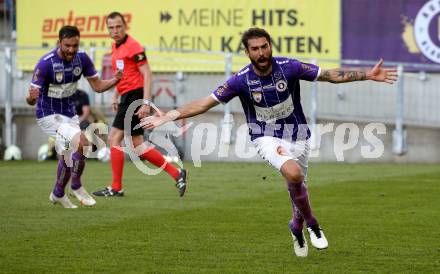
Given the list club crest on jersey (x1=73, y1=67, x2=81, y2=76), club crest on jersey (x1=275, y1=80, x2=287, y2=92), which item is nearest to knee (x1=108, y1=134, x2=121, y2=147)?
club crest on jersey (x1=73, y1=67, x2=81, y2=76)

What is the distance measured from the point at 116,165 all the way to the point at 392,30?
937cm

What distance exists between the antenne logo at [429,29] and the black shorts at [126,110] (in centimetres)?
877

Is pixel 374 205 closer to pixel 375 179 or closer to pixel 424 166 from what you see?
pixel 375 179

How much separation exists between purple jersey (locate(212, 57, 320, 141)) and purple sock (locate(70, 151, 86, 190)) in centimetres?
441

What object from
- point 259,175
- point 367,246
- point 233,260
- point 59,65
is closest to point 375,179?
point 259,175

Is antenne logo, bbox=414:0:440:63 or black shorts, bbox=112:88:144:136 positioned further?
antenne logo, bbox=414:0:440:63

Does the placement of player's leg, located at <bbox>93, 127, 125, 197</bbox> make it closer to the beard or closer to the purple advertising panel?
the beard

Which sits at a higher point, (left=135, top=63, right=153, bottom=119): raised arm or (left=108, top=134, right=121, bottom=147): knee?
(left=135, top=63, right=153, bottom=119): raised arm

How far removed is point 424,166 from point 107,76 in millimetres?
6976

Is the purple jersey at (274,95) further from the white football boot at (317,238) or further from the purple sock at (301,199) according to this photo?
the white football boot at (317,238)

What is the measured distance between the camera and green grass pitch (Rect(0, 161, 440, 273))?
30.0 ft

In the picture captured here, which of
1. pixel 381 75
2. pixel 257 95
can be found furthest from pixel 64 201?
pixel 381 75

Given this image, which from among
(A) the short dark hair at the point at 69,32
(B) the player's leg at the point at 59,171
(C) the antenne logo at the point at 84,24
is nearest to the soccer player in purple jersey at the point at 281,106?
(A) the short dark hair at the point at 69,32

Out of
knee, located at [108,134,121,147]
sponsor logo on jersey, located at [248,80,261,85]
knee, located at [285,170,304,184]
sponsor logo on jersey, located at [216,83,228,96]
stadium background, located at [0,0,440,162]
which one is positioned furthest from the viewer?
stadium background, located at [0,0,440,162]
